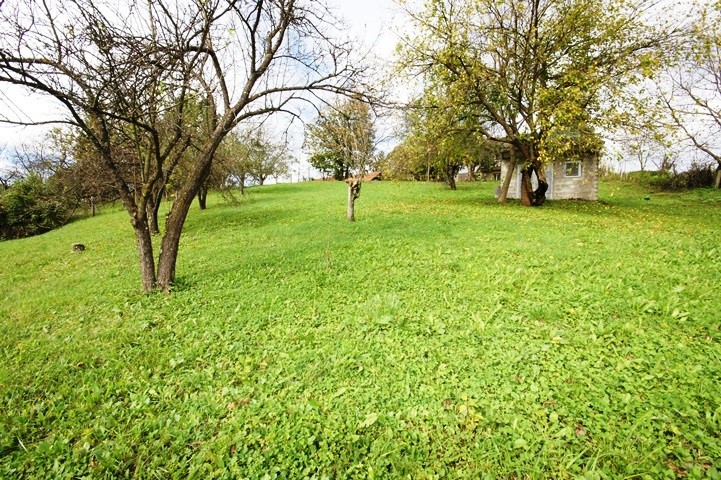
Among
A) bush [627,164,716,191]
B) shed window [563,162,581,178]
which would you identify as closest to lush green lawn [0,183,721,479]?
shed window [563,162,581,178]

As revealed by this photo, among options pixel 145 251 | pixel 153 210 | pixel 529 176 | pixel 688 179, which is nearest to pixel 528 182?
pixel 529 176

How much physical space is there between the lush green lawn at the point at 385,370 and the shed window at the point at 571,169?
15.6 metres

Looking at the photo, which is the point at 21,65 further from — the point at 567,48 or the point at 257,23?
the point at 567,48

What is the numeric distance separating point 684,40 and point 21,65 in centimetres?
1902

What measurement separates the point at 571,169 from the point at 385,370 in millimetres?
22818

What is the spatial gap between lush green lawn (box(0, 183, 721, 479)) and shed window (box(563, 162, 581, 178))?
1559cm

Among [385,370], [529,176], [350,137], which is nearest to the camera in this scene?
[385,370]

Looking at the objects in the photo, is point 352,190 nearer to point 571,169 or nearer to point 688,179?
point 571,169

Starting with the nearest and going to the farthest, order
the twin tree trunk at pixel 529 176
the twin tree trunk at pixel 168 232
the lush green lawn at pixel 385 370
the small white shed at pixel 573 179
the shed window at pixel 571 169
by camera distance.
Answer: the lush green lawn at pixel 385 370
the twin tree trunk at pixel 168 232
the twin tree trunk at pixel 529 176
the small white shed at pixel 573 179
the shed window at pixel 571 169

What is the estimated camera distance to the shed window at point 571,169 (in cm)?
2092

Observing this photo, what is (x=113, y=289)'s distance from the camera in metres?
7.27

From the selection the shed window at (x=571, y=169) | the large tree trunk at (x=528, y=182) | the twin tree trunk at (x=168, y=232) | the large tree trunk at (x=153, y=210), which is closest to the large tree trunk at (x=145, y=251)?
the twin tree trunk at (x=168, y=232)

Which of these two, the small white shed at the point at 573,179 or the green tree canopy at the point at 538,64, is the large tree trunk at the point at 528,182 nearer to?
the green tree canopy at the point at 538,64

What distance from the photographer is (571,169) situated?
21.1 metres
